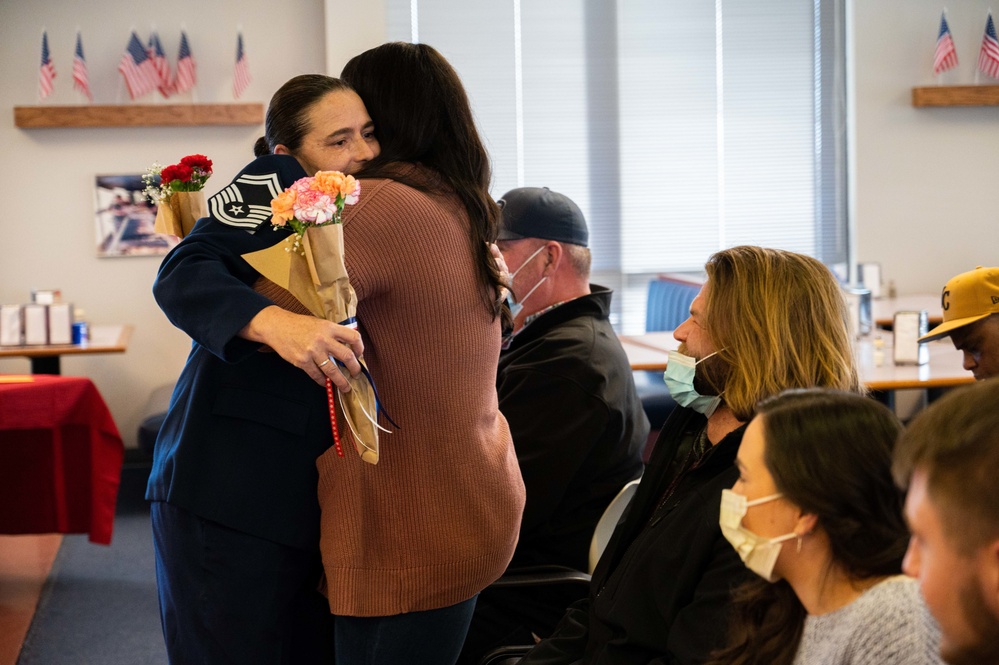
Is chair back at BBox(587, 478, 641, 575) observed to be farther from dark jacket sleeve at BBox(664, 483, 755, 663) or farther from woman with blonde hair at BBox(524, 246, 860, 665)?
dark jacket sleeve at BBox(664, 483, 755, 663)

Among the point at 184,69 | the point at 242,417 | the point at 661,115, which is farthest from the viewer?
the point at 661,115

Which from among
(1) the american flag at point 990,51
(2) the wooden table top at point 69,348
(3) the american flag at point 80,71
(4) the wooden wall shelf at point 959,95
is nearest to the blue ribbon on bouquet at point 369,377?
(2) the wooden table top at point 69,348

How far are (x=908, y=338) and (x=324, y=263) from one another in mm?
3422

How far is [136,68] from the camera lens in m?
6.04

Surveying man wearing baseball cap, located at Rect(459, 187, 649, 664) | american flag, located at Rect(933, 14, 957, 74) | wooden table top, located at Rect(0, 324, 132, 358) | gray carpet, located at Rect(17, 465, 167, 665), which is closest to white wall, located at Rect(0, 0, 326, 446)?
wooden table top, located at Rect(0, 324, 132, 358)

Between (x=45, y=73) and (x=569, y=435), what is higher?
(x=45, y=73)

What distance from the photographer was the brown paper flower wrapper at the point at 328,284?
4.66 ft

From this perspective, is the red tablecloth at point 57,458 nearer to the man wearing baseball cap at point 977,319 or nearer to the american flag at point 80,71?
the american flag at point 80,71

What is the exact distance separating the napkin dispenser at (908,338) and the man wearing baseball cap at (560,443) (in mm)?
2061

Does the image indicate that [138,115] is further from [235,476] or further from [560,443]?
[235,476]

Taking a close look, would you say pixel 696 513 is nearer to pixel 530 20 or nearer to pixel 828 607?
pixel 828 607

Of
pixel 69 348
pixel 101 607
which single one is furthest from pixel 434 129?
pixel 69 348

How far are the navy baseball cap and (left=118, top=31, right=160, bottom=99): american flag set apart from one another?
12.6 feet

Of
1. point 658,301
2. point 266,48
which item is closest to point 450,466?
point 658,301
